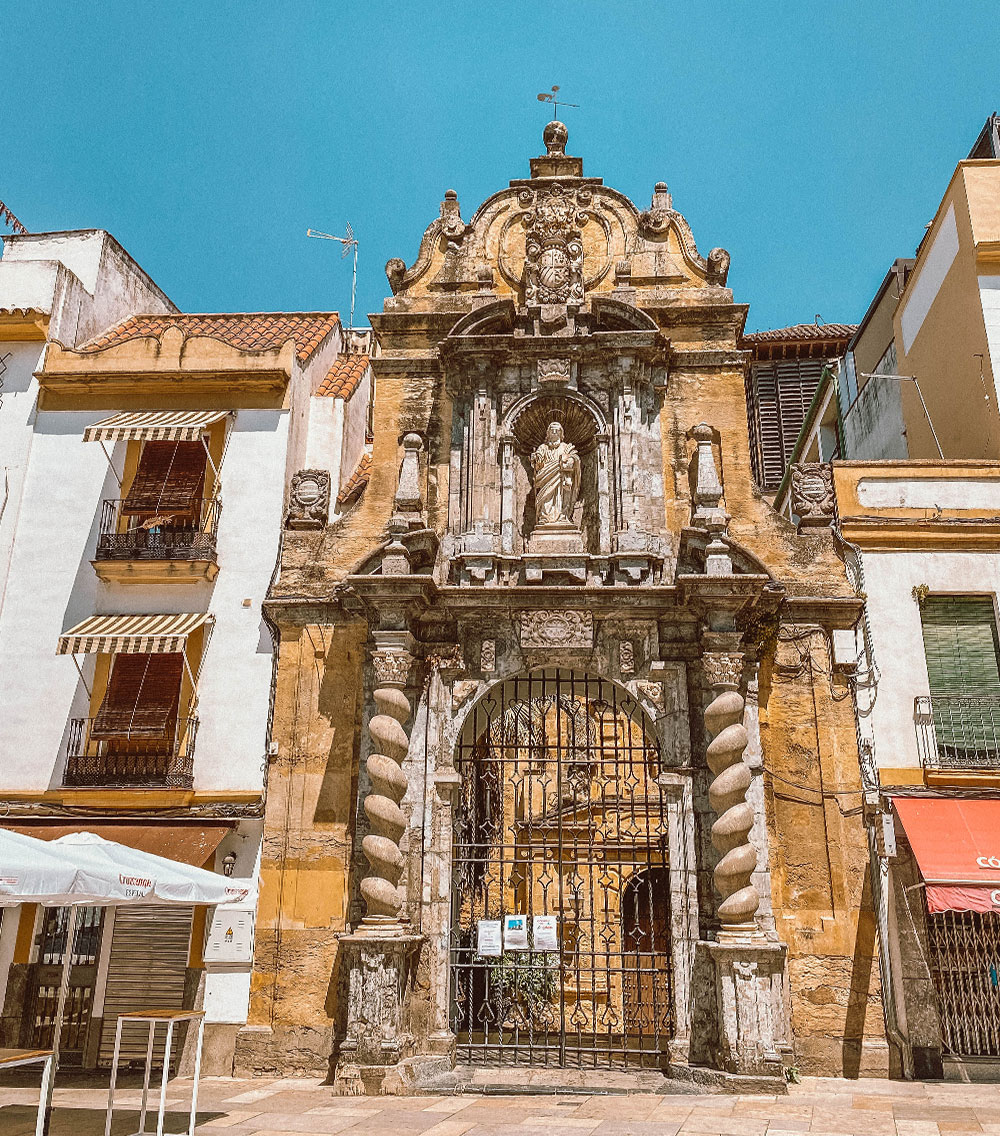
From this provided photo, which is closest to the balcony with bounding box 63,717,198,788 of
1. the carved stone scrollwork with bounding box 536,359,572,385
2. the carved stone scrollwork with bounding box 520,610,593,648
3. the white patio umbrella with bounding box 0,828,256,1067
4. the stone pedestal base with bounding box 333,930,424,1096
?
the stone pedestal base with bounding box 333,930,424,1096

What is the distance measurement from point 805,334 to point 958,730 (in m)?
12.2

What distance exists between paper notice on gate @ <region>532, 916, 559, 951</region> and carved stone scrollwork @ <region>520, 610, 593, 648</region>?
3.12m

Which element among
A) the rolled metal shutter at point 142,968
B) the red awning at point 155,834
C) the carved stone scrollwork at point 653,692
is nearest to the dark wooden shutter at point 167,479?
the red awning at point 155,834

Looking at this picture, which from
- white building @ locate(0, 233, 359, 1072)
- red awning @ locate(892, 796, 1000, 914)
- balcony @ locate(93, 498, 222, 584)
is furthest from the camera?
balcony @ locate(93, 498, 222, 584)

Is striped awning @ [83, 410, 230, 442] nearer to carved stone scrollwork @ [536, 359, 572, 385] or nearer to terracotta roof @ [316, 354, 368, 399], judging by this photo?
terracotta roof @ [316, 354, 368, 399]

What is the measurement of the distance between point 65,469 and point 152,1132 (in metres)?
9.01

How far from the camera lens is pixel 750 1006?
10375 mm

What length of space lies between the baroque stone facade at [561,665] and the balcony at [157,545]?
46.2 inches

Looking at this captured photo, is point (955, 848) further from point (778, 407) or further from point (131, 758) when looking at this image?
point (778, 407)

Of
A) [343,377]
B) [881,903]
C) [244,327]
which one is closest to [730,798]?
[881,903]

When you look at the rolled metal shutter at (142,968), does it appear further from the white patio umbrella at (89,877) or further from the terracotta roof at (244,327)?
the terracotta roof at (244,327)

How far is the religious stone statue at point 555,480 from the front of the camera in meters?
13.1

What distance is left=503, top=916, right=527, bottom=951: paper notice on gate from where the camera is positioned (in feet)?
37.6

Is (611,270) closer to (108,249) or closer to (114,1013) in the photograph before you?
(108,249)
